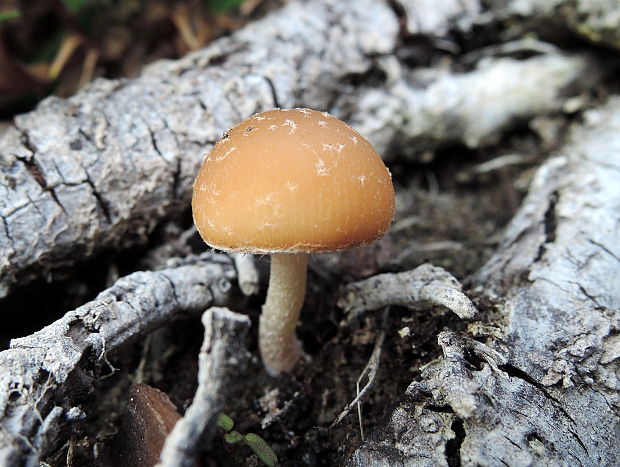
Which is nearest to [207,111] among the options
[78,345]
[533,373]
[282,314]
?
[282,314]

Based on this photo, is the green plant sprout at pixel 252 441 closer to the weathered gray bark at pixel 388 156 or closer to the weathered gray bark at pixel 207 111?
the weathered gray bark at pixel 388 156

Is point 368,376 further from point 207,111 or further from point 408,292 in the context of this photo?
point 207,111

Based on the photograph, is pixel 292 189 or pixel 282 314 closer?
pixel 292 189

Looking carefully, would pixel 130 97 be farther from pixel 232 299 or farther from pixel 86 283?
pixel 232 299

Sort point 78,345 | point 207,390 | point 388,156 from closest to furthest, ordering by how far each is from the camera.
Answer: point 207,390
point 78,345
point 388,156

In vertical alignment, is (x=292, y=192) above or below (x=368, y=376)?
above

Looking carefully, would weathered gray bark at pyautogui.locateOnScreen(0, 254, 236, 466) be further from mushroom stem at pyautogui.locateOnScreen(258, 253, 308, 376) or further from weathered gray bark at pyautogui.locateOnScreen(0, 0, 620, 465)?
mushroom stem at pyautogui.locateOnScreen(258, 253, 308, 376)

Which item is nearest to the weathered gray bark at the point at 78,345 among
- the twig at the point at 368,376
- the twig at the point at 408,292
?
the twig at the point at 408,292
